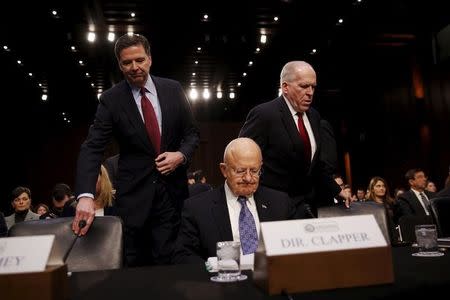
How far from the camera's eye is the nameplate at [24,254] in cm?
103

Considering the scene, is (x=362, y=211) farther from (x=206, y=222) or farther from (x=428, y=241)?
(x=206, y=222)

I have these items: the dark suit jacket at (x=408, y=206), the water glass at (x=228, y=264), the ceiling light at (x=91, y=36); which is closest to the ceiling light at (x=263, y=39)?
the ceiling light at (x=91, y=36)

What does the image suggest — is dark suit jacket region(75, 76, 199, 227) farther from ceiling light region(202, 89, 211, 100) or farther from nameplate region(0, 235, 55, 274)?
ceiling light region(202, 89, 211, 100)

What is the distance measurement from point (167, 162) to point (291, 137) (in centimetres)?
74

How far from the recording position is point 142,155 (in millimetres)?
2094

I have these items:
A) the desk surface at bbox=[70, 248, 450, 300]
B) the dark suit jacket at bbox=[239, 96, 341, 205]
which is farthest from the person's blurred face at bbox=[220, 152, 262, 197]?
the desk surface at bbox=[70, 248, 450, 300]

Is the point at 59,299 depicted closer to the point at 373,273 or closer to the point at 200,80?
the point at 373,273

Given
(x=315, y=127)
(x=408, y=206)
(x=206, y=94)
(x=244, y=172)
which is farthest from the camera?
(x=206, y=94)

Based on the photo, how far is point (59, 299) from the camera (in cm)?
107

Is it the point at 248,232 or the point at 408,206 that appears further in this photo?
the point at 408,206

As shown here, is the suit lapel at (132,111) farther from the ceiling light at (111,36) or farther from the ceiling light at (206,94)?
the ceiling light at (206,94)

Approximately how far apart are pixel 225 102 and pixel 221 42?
501 cm

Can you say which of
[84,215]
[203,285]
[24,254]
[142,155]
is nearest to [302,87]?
[142,155]

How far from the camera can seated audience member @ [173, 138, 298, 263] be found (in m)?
1.86
